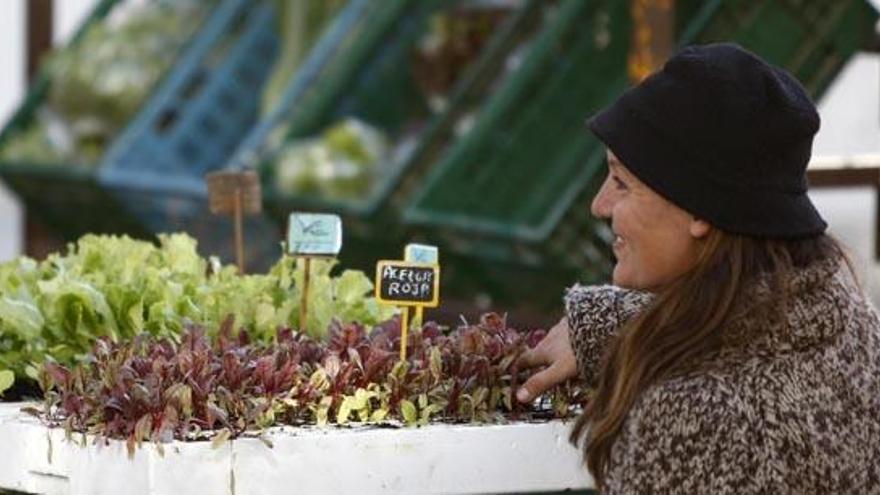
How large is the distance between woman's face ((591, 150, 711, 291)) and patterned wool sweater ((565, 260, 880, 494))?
10 centimetres

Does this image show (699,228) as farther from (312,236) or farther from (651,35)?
(651,35)

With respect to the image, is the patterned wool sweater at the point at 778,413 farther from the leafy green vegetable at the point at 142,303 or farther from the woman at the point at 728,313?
the leafy green vegetable at the point at 142,303

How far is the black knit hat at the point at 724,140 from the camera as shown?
255 cm

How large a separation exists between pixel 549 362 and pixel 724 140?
1.89 feet

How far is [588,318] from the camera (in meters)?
2.87

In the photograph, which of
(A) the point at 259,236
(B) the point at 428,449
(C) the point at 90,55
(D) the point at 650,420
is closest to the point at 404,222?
(A) the point at 259,236

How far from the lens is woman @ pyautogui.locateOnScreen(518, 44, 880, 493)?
98.3 inches

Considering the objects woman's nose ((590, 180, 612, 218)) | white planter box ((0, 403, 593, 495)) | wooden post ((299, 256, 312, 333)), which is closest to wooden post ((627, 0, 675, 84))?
wooden post ((299, 256, 312, 333))

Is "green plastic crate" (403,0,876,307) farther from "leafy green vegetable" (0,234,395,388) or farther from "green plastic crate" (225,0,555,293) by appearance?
"leafy green vegetable" (0,234,395,388)

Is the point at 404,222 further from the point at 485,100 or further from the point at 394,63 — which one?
the point at 394,63

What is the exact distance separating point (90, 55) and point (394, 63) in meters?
1.37

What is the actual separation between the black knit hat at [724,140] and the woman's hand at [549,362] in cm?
41

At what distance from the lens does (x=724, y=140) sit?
2.55m

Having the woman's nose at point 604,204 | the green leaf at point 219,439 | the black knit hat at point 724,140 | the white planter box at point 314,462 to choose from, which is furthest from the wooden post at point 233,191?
the black knit hat at point 724,140
